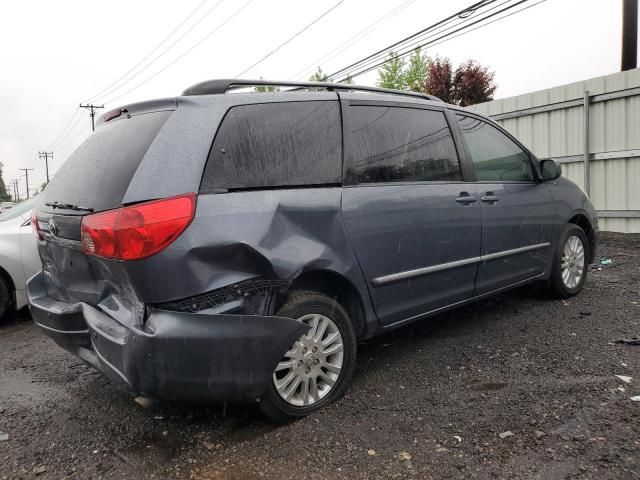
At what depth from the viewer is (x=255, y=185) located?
258cm

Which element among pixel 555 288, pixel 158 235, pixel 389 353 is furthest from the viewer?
pixel 555 288

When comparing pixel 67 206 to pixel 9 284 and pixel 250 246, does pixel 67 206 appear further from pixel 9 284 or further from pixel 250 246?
pixel 9 284

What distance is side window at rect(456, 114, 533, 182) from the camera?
12.8 ft

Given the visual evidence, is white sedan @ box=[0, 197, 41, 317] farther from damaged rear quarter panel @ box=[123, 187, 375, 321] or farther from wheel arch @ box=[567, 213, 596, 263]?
wheel arch @ box=[567, 213, 596, 263]

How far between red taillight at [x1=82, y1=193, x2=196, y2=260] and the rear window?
0.13m

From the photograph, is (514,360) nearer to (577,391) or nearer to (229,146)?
(577,391)

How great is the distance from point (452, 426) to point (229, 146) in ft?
5.92

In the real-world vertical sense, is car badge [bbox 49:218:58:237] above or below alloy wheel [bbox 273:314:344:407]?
above

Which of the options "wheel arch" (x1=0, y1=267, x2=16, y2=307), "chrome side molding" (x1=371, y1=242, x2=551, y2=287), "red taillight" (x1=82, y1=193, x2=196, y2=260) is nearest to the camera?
"red taillight" (x1=82, y1=193, x2=196, y2=260)

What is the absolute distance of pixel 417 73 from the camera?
98.5 ft

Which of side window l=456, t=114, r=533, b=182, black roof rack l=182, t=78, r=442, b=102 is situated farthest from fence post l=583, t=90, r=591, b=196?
black roof rack l=182, t=78, r=442, b=102

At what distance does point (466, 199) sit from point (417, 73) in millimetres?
28412

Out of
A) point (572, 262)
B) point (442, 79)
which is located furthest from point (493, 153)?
point (442, 79)

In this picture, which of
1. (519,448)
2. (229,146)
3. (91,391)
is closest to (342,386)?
(519,448)
